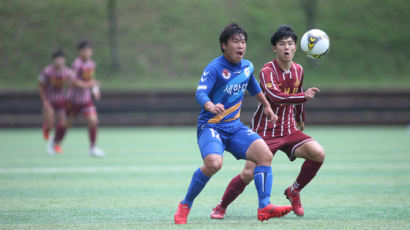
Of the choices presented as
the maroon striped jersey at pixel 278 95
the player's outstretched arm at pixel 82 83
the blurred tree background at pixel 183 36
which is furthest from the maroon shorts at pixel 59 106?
the blurred tree background at pixel 183 36

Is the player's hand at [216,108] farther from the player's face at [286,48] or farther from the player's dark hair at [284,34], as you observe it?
the player's dark hair at [284,34]

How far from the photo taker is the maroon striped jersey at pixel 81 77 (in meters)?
12.1

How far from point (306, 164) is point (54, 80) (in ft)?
31.0

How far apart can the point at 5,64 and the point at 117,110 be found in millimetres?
9255

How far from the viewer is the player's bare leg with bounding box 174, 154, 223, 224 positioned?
16.5 feet

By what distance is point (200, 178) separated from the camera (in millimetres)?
5152

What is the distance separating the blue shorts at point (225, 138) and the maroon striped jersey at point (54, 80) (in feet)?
29.2

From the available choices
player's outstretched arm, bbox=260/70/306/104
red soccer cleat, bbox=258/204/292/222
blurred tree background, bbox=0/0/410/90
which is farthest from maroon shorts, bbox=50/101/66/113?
blurred tree background, bbox=0/0/410/90

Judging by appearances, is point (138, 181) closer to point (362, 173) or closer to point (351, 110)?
point (362, 173)

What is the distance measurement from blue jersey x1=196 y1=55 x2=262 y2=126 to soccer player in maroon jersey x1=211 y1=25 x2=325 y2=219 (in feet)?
1.45

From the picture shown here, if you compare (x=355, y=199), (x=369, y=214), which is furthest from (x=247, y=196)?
(x=369, y=214)

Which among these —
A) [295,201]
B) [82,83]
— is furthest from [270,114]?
[82,83]

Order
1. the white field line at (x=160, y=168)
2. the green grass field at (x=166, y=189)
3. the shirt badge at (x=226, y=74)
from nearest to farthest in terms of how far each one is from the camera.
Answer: the green grass field at (x=166, y=189) → the shirt badge at (x=226, y=74) → the white field line at (x=160, y=168)

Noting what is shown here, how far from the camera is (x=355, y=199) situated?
21.0 ft
